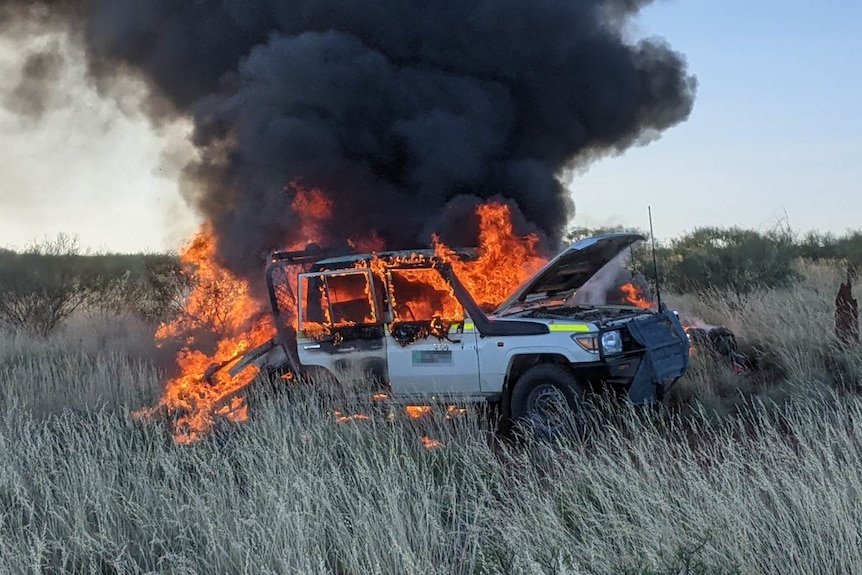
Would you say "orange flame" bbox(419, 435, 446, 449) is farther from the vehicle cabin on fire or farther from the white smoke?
the white smoke

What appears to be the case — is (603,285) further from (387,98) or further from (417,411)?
(387,98)

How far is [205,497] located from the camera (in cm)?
532

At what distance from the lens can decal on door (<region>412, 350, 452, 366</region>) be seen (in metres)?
7.38

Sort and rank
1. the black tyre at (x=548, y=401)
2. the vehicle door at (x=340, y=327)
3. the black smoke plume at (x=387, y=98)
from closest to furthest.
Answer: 1. the black tyre at (x=548, y=401)
2. the vehicle door at (x=340, y=327)
3. the black smoke plume at (x=387, y=98)

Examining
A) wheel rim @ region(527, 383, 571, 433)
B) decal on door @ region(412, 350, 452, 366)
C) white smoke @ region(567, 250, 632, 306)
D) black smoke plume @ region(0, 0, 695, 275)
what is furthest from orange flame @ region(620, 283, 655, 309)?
decal on door @ region(412, 350, 452, 366)

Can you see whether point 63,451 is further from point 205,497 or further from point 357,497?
point 357,497

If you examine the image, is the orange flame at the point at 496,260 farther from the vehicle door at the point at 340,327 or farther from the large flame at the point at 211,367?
the large flame at the point at 211,367

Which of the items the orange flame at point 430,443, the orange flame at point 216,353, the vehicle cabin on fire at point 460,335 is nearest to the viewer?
the orange flame at point 430,443

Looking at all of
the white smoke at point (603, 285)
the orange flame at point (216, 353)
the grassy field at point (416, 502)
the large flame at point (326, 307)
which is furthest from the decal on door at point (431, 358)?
the white smoke at point (603, 285)

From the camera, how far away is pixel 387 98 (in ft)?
36.9

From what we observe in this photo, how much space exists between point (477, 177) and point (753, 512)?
6.95 meters

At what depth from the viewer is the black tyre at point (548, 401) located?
6875 millimetres

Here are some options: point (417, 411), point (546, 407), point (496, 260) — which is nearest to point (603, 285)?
point (496, 260)

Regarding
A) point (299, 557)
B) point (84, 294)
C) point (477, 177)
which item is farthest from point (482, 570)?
point (84, 294)
